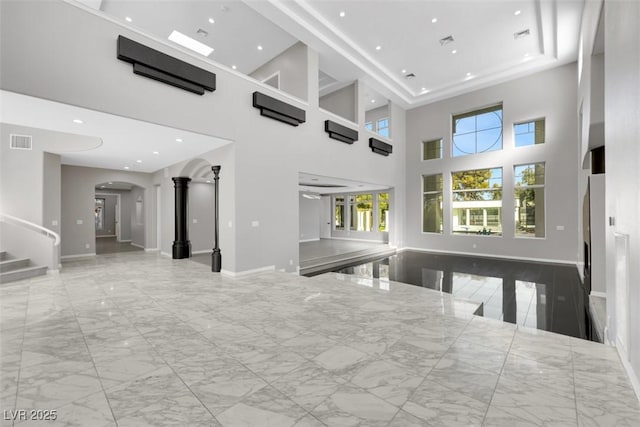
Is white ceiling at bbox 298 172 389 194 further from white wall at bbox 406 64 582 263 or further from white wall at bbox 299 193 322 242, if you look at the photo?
white wall at bbox 406 64 582 263

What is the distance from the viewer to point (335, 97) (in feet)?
37.0

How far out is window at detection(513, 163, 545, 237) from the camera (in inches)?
381

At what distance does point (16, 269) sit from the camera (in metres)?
6.32

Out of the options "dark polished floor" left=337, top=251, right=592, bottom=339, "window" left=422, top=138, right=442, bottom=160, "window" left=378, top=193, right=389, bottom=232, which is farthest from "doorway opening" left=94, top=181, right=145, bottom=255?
"window" left=422, top=138, right=442, bottom=160

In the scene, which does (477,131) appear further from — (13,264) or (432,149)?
(13,264)

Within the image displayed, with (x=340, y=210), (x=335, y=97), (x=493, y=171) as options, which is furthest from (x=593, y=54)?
(x=340, y=210)

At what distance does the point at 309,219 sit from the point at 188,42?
9.69 metres

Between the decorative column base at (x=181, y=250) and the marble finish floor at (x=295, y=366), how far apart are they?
4223 mm

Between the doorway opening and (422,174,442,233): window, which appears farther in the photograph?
the doorway opening

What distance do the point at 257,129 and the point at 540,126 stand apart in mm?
9734

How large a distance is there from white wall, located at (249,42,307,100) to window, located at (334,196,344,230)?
27.9 ft

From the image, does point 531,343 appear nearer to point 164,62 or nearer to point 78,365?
point 78,365

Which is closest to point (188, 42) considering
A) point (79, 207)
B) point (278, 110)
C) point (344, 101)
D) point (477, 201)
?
point (278, 110)

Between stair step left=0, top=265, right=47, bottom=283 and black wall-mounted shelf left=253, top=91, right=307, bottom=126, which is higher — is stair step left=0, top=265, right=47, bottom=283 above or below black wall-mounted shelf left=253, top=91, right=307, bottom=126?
below
